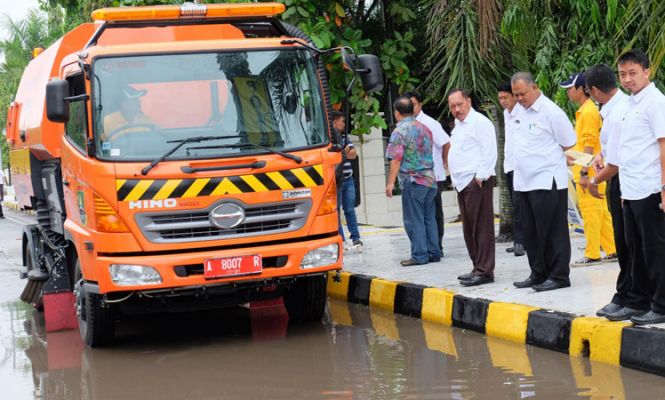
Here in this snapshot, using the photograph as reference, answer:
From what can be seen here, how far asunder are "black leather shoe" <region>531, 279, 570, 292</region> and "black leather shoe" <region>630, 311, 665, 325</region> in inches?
72.0

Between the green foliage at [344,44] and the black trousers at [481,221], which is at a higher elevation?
the green foliage at [344,44]

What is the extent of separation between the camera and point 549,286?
8.59m

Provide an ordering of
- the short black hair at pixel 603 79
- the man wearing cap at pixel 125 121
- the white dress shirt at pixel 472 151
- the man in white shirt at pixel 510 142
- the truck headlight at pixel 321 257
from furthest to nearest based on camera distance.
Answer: the white dress shirt at pixel 472 151 < the man in white shirt at pixel 510 142 < the truck headlight at pixel 321 257 < the man wearing cap at pixel 125 121 < the short black hair at pixel 603 79

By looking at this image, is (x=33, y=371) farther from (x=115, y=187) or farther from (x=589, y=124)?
(x=589, y=124)

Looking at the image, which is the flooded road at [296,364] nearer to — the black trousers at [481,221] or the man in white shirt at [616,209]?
the man in white shirt at [616,209]

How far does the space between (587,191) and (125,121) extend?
4.16 m

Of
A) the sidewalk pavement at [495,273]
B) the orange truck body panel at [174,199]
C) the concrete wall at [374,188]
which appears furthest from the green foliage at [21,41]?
the orange truck body panel at [174,199]

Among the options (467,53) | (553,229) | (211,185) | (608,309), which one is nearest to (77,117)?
(211,185)

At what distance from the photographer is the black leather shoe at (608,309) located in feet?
23.3

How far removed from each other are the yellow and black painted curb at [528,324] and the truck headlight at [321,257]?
3.65 feet

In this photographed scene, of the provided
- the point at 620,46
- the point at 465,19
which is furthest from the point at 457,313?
the point at 465,19

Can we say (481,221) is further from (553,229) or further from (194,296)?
(194,296)

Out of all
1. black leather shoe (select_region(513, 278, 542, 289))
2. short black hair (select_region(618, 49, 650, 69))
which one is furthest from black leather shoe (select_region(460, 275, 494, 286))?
short black hair (select_region(618, 49, 650, 69))

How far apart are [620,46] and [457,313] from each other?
3685 millimetres
